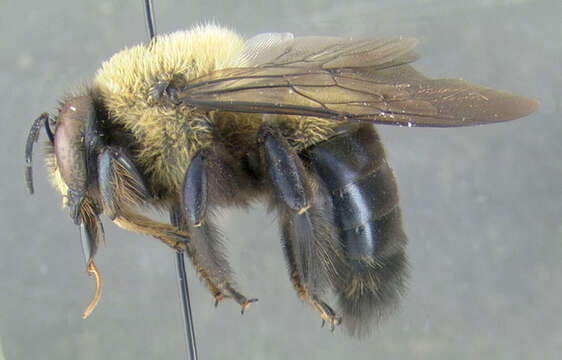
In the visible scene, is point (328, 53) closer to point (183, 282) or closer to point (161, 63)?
point (161, 63)

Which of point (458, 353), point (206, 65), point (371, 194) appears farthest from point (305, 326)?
point (206, 65)

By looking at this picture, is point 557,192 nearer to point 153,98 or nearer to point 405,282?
point 405,282

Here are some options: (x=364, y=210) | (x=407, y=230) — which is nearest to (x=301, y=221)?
(x=364, y=210)

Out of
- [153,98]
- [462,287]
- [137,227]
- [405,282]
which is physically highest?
[153,98]

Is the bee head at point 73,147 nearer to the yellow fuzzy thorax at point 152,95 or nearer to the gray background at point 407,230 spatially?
the yellow fuzzy thorax at point 152,95

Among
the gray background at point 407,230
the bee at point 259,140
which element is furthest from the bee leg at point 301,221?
the gray background at point 407,230
